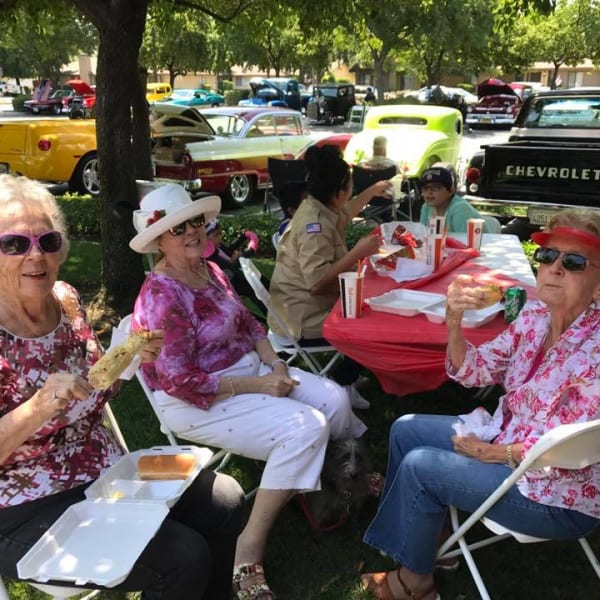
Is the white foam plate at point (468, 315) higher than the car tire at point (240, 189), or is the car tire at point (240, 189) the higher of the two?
the white foam plate at point (468, 315)

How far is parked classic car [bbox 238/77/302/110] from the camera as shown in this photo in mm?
30609

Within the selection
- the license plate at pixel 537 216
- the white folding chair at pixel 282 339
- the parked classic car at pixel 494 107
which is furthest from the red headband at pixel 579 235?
the parked classic car at pixel 494 107

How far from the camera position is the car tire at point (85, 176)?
1037 cm

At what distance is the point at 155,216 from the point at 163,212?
0.13 ft

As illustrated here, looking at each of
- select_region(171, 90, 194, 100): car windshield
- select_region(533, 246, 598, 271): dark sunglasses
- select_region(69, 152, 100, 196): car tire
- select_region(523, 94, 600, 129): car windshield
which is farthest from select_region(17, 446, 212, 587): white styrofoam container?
select_region(171, 90, 194, 100): car windshield

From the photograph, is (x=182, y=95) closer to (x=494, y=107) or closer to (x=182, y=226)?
(x=494, y=107)

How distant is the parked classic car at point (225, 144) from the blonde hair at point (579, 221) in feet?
26.2

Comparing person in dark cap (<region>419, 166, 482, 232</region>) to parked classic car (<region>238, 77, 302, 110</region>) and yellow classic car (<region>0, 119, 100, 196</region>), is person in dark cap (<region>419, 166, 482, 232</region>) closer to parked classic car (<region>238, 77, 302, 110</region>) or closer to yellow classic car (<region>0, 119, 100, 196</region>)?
yellow classic car (<region>0, 119, 100, 196</region>)

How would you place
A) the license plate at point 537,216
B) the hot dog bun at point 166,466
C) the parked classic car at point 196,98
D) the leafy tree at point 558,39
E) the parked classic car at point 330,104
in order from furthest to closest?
the leafy tree at point 558,39 → the parked classic car at point 196,98 → the parked classic car at point 330,104 → the license plate at point 537,216 → the hot dog bun at point 166,466

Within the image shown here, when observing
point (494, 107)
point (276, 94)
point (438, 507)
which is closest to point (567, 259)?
point (438, 507)

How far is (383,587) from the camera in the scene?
7.82ft

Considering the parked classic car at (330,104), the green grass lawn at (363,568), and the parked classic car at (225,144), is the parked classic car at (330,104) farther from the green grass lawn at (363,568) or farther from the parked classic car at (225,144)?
the green grass lawn at (363,568)

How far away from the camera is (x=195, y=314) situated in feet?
8.47

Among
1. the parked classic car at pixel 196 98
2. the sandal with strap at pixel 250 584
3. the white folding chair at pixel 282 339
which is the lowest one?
the sandal with strap at pixel 250 584
